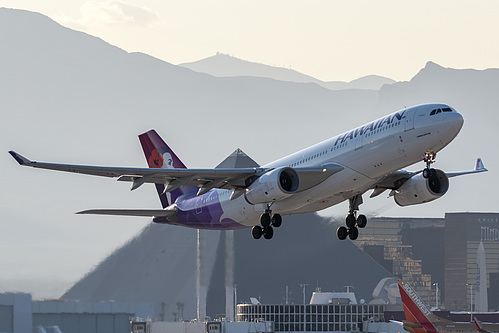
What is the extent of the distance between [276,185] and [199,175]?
16.6 ft

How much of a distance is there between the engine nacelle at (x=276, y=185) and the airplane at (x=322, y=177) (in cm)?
6

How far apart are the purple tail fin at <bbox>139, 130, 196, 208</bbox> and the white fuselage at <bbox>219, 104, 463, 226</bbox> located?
12851 millimetres

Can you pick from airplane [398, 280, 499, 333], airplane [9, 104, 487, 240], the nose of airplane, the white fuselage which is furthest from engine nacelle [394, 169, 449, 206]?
airplane [398, 280, 499, 333]

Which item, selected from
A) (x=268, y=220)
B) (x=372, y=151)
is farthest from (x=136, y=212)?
(x=372, y=151)

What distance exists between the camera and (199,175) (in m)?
64.5

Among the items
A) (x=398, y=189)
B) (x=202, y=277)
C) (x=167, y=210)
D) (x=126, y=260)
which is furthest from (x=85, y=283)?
(x=398, y=189)

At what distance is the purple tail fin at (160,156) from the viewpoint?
77562 millimetres

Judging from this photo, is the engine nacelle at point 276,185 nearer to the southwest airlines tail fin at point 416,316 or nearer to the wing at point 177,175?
the wing at point 177,175

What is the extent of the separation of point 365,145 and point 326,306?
271ft

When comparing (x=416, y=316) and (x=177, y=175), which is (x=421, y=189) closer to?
(x=177, y=175)

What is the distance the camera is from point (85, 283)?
126 metres

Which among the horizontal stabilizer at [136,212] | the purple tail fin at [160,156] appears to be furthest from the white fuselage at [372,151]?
the purple tail fin at [160,156]

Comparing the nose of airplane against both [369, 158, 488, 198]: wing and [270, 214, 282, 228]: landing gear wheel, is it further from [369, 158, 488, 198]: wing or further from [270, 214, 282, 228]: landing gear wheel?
[270, 214, 282, 228]: landing gear wheel

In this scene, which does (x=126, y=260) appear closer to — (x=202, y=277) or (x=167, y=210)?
(x=202, y=277)
